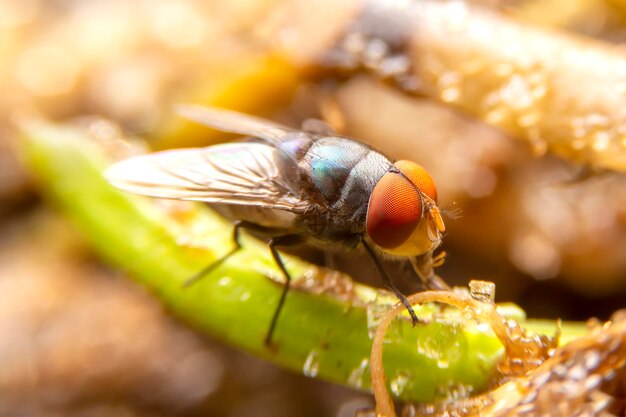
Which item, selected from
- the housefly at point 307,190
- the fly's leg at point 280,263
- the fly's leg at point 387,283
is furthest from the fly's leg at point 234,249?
the fly's leg at point 387,283

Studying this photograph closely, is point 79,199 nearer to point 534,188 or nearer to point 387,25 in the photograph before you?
point 387,25

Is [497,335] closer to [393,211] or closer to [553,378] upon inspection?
[553,378]

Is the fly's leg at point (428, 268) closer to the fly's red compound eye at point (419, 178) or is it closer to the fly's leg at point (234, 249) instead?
the fly's red compound eye at point (419, 178)

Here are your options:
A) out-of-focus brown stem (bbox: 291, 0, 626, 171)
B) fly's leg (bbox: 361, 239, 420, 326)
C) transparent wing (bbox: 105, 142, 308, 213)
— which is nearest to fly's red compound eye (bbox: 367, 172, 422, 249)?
fly's leg (bbox: 361, 239, 420, 326)

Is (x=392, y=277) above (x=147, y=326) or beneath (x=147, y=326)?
above

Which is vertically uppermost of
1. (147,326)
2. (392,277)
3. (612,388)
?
(612,388)

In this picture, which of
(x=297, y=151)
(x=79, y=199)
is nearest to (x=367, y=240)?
(x=297, y=151)

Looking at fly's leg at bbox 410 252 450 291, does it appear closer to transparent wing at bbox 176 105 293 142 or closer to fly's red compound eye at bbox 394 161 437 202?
fly's red compound eye at bbox 394 161 437 202
